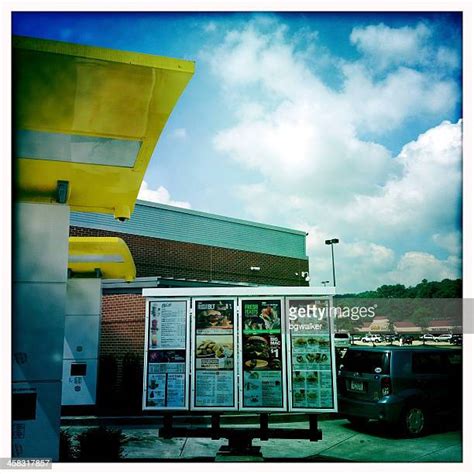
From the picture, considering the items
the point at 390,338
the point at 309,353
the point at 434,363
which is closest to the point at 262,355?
the point at 309,353

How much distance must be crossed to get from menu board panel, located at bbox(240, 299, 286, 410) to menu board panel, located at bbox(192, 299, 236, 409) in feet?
0.55

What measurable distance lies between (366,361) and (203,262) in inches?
247

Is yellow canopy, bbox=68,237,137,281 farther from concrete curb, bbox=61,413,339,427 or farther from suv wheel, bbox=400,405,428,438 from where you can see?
suv wheel, bbox=400,405,428,438

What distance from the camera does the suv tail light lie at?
24.7ft

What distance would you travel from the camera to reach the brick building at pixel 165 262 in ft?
32.4

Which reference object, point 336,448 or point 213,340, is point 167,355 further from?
point 336,448

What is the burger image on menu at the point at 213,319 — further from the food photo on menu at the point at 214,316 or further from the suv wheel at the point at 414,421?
the suv wheel at the point at 414,421

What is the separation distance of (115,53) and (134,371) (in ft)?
22.1

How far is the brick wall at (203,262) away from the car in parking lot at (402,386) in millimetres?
5600

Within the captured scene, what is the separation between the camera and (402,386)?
7609mm

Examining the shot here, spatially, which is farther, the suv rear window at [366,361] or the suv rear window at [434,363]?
the suv rear window at [434,363]

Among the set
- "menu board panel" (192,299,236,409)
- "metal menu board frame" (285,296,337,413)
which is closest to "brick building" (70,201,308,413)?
"menu board panel" (192,299,236,409)

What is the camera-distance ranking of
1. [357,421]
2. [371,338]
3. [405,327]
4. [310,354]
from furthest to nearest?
[371,338] < [405,327] < [357,421] < [310,354]

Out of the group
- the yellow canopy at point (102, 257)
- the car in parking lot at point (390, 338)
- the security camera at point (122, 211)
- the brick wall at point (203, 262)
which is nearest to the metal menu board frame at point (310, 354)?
the car in parking lot at point (390, 338)
